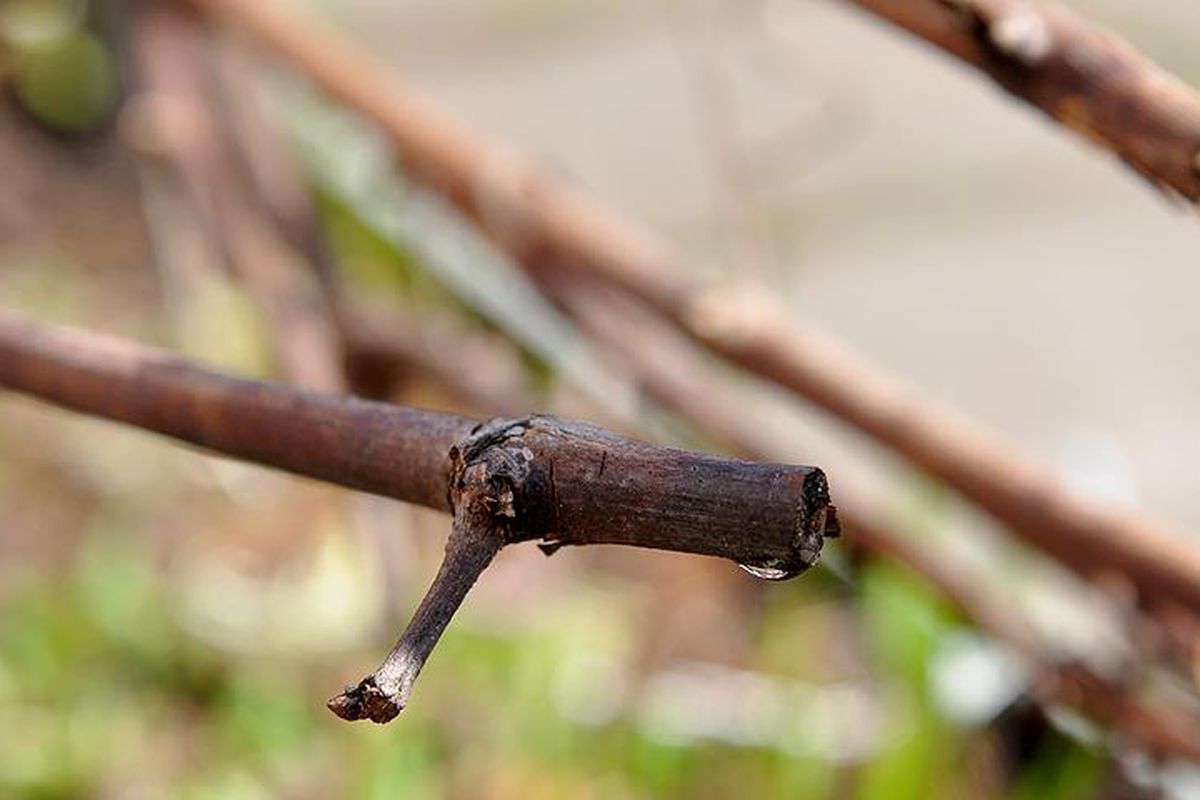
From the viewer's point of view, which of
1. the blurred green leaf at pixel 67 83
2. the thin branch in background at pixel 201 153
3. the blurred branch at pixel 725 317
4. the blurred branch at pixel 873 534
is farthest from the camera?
the blurred green leaf at pixel 67 83

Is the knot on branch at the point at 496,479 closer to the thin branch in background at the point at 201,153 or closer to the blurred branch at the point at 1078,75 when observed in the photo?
the blurred branch at the point at 1078,75

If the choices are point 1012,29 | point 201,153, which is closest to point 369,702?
point 1012,29

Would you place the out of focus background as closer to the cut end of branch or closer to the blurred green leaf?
the blurred green leaf

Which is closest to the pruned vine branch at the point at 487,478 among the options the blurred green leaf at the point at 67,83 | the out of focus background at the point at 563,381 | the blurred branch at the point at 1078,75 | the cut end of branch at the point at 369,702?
the cut end of branch at the point at 369,702

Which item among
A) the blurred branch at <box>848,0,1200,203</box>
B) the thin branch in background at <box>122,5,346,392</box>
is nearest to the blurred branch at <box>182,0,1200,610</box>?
the thin branch in background at <box>122,5,346,392</box>

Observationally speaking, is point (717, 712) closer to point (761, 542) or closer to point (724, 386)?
point (724, 386)

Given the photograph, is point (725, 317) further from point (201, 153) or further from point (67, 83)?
point (67, 83)

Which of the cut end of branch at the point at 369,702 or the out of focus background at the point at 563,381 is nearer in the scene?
the cut end of branch at the point at 369,702

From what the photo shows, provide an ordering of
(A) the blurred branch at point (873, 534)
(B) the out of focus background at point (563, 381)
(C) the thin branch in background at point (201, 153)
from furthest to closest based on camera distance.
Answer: (C) the thin branch in background at point (201, 153) → (B) the out of focus background at point (563, 381) → (A) the blurred branch at point (873, 534)
